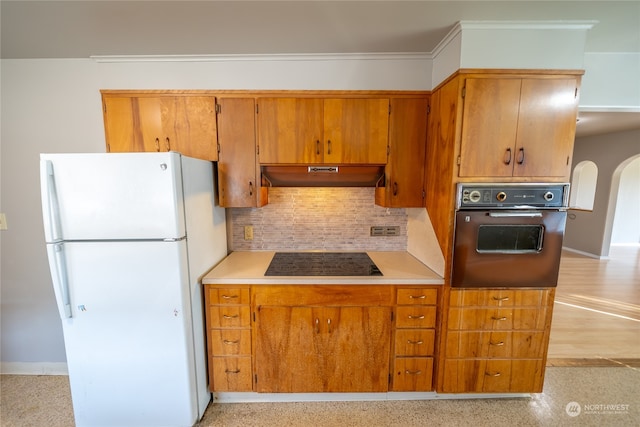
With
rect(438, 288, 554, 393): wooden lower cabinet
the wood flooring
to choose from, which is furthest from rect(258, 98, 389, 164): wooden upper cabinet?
the wood flooring

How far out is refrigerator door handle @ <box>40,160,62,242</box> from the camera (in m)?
1.29

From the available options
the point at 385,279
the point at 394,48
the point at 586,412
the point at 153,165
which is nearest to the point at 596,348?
the point at 586,412

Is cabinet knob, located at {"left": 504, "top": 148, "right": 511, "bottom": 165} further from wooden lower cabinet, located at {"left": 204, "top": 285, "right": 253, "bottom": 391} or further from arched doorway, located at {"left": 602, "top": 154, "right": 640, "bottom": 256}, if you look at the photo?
arched doorway, located at {"left": 602, "top": 154, "right": 640, "bottom": 256}

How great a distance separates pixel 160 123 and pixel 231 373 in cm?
187

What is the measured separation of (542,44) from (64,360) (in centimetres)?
416

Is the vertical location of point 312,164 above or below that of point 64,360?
above

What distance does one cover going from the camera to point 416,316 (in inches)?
67.3

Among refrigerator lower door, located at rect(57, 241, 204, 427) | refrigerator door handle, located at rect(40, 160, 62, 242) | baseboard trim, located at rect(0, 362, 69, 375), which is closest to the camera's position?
refrigerator door handle, located at rect(40, 160, 62, 242)

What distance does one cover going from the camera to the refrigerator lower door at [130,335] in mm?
1395

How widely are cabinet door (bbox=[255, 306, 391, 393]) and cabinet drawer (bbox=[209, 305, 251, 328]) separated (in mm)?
92

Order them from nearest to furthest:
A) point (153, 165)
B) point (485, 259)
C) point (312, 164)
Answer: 1. point (153, 165)
2. point (485, 259)
3. point (312, 164)

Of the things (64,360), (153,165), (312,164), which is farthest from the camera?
(64,360)

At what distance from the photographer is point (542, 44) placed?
4.88 ft

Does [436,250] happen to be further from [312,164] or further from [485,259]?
[312,164]
